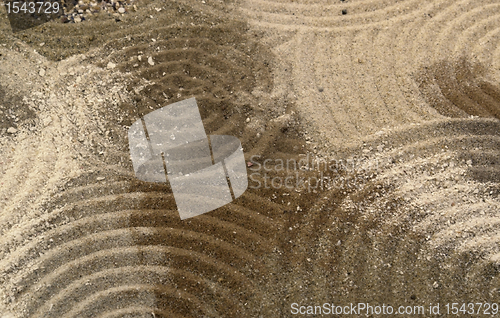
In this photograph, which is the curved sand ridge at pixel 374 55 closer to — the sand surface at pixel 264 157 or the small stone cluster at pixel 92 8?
the sand surface at pixel 264 157

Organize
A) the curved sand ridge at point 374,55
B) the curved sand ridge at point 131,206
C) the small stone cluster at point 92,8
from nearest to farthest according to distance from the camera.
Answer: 1. the curved sand ridge at point 131,206
2. the curved sand ridge at point 374,55
3. the small stone cluster at point 92,8

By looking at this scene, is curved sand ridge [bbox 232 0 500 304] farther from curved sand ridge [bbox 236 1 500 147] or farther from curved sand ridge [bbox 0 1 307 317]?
curved sand ridge [bbox 0 1 307 317]

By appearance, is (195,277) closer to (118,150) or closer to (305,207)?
(305,207)

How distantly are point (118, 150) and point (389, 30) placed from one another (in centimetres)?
323

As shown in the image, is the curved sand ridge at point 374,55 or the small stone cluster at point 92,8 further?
the small stone cluster at point 92,8

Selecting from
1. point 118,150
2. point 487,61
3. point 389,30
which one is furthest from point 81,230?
point 487,61

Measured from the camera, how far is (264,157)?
11.7ft

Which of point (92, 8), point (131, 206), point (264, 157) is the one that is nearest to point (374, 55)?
point (264, 157)

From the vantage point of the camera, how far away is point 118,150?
3551 mm

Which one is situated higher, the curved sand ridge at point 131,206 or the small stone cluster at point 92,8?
the small stone cluster at point 92,8

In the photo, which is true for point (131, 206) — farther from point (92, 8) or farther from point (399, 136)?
point (399, 136)

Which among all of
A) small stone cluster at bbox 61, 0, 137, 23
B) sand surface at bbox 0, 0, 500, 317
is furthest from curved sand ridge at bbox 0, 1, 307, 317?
small stone cluster at bbox 61, 0, 137, 23

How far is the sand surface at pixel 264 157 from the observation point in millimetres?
3195

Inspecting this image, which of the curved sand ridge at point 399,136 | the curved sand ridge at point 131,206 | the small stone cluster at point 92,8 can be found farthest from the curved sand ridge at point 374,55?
the small stone cluster at point 92,8
